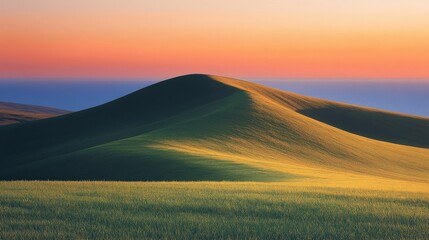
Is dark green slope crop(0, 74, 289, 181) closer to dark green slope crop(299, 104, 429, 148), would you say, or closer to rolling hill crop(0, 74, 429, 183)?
rolling hill crop(0, 74, 429, 183)

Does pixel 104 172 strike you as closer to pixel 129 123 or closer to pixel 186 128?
pixel 186 128

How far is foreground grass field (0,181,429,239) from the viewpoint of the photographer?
12414 mm

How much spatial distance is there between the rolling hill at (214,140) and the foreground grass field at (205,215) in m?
15.4

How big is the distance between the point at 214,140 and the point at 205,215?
44.1 metres

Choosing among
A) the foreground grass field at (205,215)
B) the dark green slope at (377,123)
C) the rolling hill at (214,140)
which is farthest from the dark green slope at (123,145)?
the dark green slope at (377,123)

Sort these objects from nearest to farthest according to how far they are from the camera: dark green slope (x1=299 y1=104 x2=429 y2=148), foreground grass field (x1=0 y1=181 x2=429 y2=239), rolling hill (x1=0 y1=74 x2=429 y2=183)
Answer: foreground grass field (x1=0 y1=181 x2=429 y2=239) < rolling hill (x1=0 y1=74 x2=429 y2=183) < dark green slope (x1=299 y1=104 x2=429 y2=148)

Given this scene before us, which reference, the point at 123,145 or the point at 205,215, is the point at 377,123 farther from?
the point at 205,215

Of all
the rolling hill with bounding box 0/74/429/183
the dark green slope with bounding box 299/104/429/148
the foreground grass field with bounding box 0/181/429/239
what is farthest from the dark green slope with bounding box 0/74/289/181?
the dark green slope with bounding box 299/104/429/148

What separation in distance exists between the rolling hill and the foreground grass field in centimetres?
1545

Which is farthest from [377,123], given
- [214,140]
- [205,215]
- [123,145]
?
[205,215]

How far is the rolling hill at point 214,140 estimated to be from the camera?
44.2 meters

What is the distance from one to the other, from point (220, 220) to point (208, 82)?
95.7 metres

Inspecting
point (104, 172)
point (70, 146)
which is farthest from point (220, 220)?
point (70, 146)

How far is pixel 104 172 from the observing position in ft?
155
